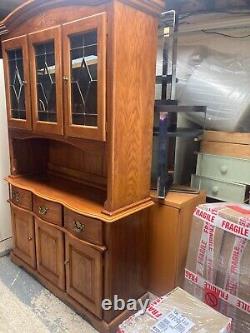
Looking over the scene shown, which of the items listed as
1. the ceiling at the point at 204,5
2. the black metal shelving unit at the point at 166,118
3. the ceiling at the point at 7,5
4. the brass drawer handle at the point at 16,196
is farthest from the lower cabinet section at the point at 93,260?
the ceiling at the point at 7,5

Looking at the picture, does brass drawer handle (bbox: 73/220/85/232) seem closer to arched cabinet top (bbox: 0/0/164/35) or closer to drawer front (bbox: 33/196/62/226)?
drawer front (bbox: 33/196/62/226)

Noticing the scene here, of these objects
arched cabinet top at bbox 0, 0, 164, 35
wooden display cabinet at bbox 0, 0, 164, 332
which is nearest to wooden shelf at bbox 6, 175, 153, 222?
wooden display cabinet at bbox 0, 0, 164, 332

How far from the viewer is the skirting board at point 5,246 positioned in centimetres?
248

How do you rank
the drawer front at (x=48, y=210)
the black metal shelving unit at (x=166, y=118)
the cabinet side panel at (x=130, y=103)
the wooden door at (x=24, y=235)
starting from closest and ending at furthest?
the cabinet side panel at (x=130, y=103) → the black metal shelving unit at (x=166, y=118) → the drawer front at (x=48, y=210) → the wooden door at (x=24, y=235)

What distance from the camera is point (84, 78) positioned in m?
1.50

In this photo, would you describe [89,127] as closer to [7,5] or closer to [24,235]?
[24,235]

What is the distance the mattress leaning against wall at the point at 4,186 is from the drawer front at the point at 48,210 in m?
0.63

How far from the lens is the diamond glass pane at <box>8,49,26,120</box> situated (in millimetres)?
1880

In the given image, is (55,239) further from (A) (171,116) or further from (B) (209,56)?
(B) (209,56)

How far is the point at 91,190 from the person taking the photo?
6.59 ft

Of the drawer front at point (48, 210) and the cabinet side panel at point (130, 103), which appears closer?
the cabinet side panel at point (130, 103)

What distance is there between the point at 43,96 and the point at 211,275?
4.97ft

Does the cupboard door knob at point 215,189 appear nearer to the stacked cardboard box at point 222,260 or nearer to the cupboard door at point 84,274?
the stacked cardboard box at point 222,260

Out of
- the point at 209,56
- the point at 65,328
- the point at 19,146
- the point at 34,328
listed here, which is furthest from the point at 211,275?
the point at 19,146
